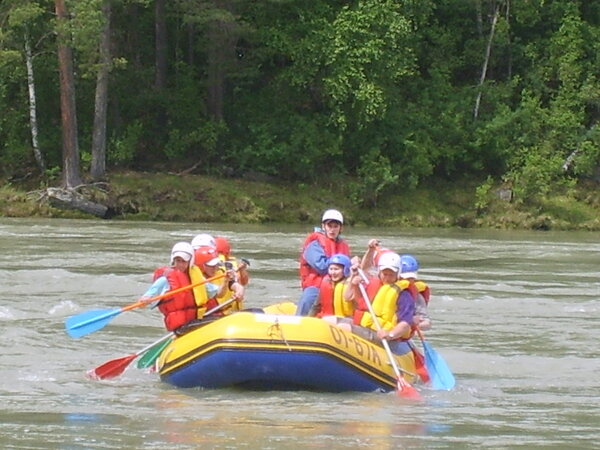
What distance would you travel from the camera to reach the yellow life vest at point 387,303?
9375 millimetres

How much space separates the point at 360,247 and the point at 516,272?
393cm

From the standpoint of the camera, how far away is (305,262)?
10.5 m

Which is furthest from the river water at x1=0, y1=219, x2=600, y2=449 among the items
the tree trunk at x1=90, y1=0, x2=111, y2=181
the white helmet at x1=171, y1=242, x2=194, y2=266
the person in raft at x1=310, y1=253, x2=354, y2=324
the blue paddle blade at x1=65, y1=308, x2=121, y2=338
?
the tree trunk at x1=90, y1=0, x2=111, y2=181

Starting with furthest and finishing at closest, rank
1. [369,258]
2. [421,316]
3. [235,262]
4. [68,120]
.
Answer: [68,120] → [235,262] → [369,258] → [421,316]

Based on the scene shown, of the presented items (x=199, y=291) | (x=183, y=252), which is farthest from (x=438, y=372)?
(x=183, y=252)

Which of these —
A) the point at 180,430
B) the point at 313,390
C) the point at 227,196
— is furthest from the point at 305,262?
the point at 227,196

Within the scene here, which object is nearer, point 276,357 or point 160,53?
point 276,357

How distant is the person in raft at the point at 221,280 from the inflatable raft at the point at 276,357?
0.70 meters

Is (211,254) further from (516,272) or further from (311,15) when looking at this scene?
(311,15)

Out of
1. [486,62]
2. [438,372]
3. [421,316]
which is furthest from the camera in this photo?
[486,62]

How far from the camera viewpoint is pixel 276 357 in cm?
870

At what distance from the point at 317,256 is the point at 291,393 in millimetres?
1722

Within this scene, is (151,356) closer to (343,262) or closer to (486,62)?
(343,262)

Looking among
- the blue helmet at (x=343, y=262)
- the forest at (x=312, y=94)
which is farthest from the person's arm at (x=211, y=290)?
the forest at (x=312, y=94)
